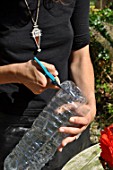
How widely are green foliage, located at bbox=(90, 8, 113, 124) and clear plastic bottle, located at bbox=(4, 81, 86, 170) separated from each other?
73.5 inches

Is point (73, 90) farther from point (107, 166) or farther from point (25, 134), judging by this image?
point (107, 166)

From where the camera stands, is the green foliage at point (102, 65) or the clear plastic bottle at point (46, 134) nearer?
the clear plastic bottle at point (46, 134)

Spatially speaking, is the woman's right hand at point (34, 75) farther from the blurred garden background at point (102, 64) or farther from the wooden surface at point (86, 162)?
the blurred garden background at point (102, 64)

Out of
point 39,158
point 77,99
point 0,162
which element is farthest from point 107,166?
point 0,162

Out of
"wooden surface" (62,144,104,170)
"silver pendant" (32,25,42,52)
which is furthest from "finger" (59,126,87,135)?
"silver pendant" (32,25,42,52)

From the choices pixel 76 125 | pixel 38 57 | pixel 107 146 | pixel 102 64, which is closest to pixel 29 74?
pixel 38 57

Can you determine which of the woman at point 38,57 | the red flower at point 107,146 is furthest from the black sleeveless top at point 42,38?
the red flower at point 107,146

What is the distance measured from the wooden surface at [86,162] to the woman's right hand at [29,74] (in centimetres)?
41

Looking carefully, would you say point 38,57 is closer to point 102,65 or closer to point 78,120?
point 78,120

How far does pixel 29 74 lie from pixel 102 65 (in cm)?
243

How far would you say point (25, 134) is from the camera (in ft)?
5.84

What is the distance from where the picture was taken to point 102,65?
387cm

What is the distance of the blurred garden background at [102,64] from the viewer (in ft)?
11.7

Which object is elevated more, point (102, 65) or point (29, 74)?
point (29, 74)
